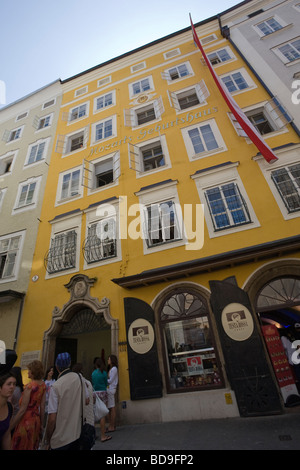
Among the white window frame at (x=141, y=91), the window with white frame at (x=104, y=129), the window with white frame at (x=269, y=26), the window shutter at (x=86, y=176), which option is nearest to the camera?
the window shutter at (x=86, y=176)

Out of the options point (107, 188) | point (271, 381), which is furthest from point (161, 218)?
point (271, 381)

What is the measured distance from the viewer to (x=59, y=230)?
11.5 meters

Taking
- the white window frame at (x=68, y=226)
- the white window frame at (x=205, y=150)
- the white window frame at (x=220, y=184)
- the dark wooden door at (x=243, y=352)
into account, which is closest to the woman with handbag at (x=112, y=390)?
the dark wooden door at (x=243, y=352)

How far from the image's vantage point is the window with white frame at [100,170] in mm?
12414

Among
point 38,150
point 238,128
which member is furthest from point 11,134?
point 238,128

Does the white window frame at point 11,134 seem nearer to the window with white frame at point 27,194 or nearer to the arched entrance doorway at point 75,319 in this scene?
the window with white frame at point 27,194

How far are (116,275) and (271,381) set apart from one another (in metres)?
5.91

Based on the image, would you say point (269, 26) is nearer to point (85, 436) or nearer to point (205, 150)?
point (205, 150)

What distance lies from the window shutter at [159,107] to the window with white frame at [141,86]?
167 cm

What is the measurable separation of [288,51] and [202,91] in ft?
16.4

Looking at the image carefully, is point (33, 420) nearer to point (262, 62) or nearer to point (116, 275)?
point (116, 275)

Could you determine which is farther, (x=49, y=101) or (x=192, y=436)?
(x=49, y=101)

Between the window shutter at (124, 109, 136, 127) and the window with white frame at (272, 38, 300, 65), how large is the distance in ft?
26.9

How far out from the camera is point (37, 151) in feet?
51.6
